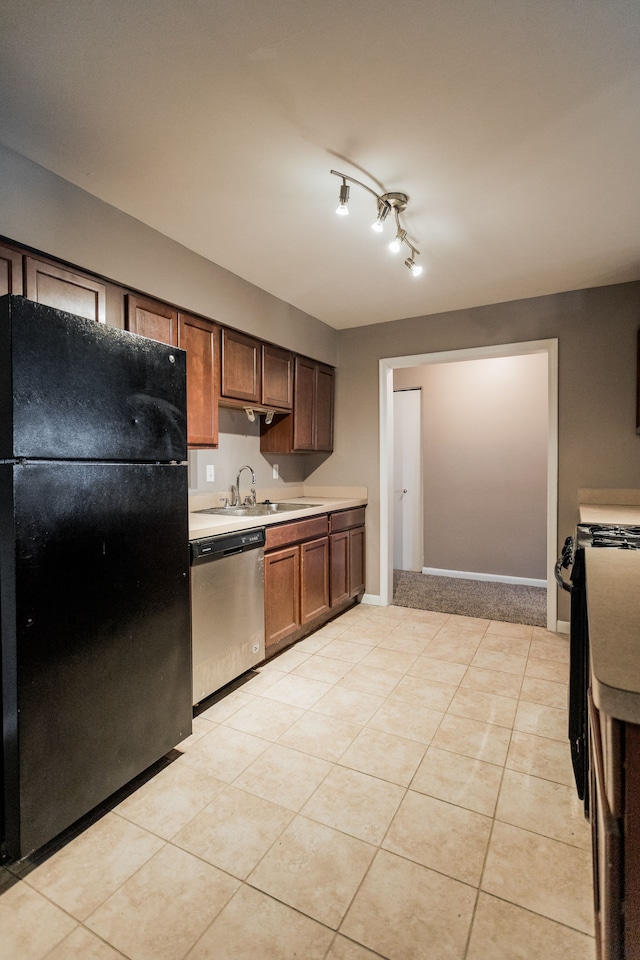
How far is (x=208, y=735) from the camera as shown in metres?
2.24

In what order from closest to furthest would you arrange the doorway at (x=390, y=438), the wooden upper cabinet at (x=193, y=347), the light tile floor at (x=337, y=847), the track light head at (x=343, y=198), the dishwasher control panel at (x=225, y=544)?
the light tile floor at (x=337, y=847), the track light head at (x=343, y=198), the dishwasher control panel at (x=225, y=544), the wooden upper cabinet at (x=193, y=347), the doorway at (x=390, y=438)

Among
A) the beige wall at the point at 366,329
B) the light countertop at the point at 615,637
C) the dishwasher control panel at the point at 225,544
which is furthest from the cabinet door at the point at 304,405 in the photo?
Result: the light countertop at the point at 615,637

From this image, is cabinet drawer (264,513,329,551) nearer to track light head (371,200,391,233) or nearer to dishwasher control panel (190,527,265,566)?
dishwasher control panel (190,527,265,566)

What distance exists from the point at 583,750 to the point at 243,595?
1.71 metres

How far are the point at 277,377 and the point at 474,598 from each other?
272 centimetres

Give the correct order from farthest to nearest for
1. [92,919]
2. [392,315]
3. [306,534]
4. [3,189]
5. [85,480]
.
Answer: [392,315] < [306,534] < [3,189] < [85,480] < [92,919]

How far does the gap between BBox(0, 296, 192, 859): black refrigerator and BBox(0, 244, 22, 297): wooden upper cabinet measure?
48 cm

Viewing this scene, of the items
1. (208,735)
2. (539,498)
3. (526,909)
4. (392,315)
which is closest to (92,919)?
(208,735)

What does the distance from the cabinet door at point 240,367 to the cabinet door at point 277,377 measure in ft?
0.23

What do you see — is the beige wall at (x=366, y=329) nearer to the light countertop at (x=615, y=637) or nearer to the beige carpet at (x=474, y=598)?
the beige carpet at (x=474, y=598)

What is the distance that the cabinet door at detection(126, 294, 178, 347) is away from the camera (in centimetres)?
238

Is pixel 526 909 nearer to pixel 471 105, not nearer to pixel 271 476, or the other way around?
pixel 471 105

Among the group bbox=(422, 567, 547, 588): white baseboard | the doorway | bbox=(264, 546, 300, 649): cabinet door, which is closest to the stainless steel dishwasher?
bbox=(264, 546, 300, 649): cabinet door

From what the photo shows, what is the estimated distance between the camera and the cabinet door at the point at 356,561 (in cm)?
406
